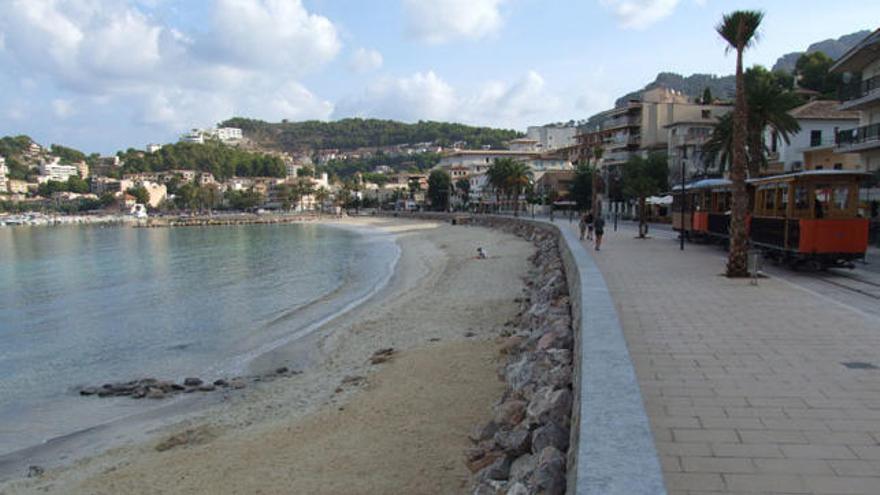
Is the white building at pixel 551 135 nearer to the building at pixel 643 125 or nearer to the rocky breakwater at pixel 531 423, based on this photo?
the building at pixel 643 125

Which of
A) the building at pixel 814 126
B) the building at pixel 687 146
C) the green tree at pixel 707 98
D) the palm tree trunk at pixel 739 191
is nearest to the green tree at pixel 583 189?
the building at pixel 687 146

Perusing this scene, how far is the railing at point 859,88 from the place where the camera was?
30.6m

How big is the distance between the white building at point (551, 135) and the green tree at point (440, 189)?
129ft

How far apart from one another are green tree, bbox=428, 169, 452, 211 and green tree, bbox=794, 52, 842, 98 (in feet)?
209

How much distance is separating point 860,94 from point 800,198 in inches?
803

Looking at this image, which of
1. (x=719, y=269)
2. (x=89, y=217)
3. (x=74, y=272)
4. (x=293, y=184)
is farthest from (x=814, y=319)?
(x=89, y=217)

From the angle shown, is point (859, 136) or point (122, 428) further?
point (859, 136)

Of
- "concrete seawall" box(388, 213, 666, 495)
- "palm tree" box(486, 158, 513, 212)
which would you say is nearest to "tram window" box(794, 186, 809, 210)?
"concrete seawall" box(388, 213, 666, 495)

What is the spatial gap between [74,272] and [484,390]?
3903cm

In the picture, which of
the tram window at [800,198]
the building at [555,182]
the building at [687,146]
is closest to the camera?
the tram window at [800,198]

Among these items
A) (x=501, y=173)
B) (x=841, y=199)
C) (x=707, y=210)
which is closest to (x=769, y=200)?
(x=841, y=199)

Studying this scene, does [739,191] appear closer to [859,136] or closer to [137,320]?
[137,320]

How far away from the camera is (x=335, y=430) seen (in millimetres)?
9523

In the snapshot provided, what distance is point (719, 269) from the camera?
55.1 ft
